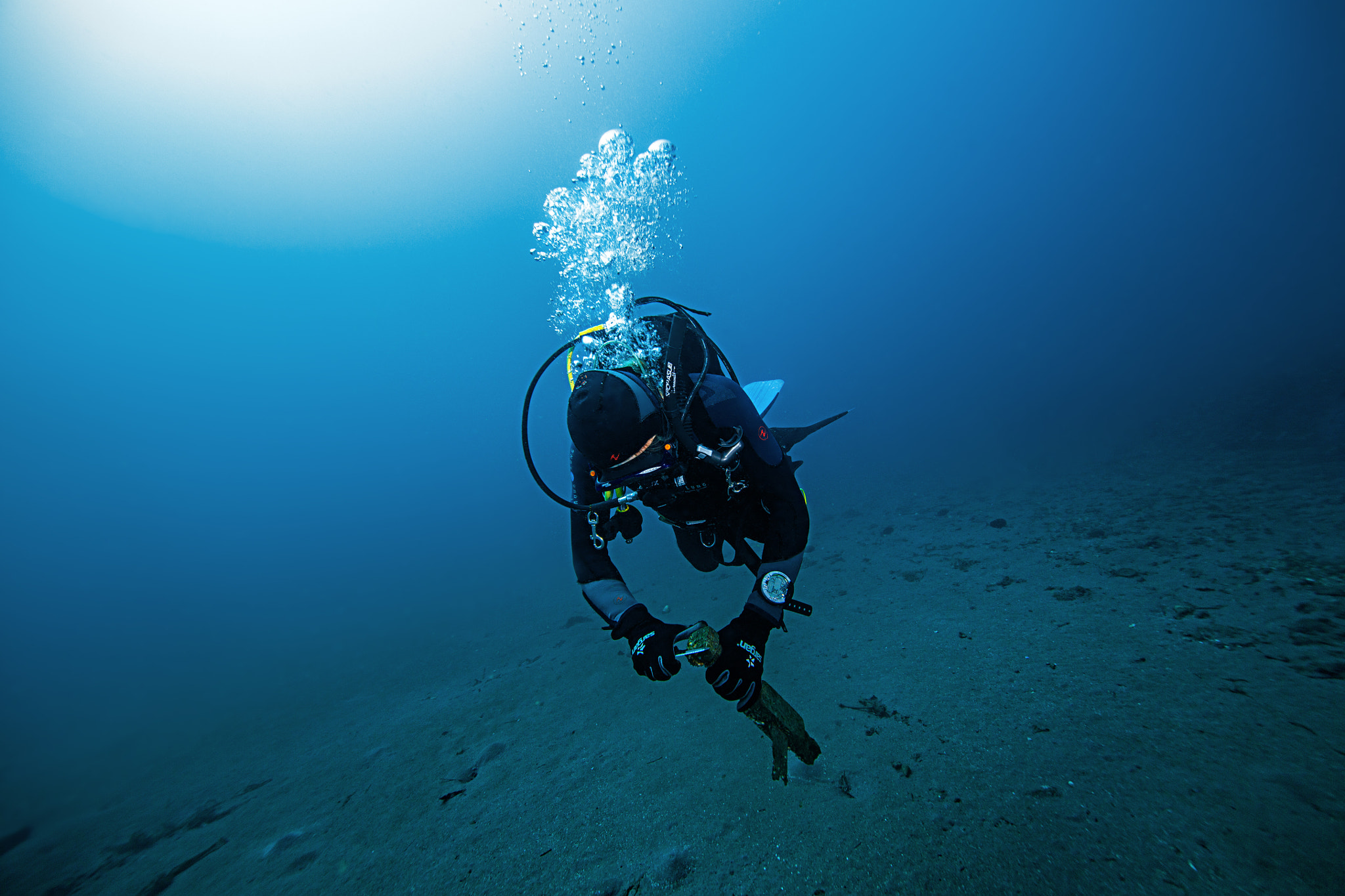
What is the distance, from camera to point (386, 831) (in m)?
3.08

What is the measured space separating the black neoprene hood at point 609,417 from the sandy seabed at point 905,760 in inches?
82.5

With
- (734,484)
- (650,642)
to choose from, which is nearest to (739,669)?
(650,642)

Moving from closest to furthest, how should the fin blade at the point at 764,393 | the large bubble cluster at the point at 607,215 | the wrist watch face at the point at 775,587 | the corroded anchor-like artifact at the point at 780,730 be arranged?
the corroded anchor-like artifact at the point at 780,730 → the wrist watch face at the point at 775,587 → the fin blade at the point at 764,393 → the large bubble cluster at the point at 607,215

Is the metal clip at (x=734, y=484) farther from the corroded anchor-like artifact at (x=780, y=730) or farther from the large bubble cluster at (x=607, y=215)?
the large bubble cluster at (x=607, y=215)

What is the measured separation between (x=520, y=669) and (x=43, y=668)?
37.5 m

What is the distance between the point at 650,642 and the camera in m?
2.28

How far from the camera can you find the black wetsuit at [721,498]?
2557 millimetres

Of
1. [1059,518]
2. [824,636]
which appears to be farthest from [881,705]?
[1059,518]

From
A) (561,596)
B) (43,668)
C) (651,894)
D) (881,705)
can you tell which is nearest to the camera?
(651,894)

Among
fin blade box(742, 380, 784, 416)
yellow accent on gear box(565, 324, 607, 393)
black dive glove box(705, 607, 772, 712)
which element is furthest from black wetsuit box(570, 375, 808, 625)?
fin blade box(742, 380, 784, 416)

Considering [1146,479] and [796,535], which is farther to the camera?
[1146,479]

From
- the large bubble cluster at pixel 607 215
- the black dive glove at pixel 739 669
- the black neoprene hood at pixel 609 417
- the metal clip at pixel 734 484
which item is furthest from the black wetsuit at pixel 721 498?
the large bubble cluster at pixel 607 215

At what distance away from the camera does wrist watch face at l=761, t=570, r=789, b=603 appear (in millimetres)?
2473

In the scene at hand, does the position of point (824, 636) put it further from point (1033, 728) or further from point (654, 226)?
point (654, 226)
